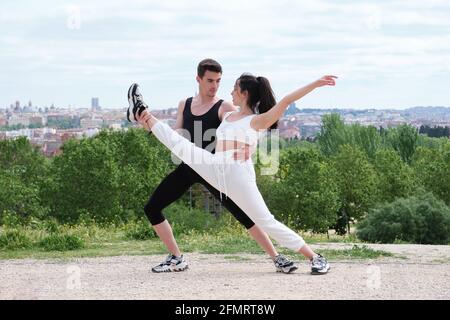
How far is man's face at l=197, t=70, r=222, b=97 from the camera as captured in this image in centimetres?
755

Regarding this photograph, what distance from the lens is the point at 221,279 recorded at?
7.42 meters

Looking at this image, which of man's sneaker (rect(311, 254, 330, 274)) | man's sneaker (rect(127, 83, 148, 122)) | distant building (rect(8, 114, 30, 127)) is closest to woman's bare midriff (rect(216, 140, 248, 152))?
man's sneaker (rect(127, 83, 148, 122))

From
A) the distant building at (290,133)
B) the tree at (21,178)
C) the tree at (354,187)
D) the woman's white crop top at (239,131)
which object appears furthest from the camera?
the distant building at (290,133)

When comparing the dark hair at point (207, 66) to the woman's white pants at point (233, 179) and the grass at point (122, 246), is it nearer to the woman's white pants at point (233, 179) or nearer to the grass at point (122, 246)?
the woman's white pants at point (233, 179)

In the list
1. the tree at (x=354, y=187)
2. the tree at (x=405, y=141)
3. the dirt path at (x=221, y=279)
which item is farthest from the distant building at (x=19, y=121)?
the dirt path at (x=221, y=279)

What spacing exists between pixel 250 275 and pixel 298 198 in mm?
36381

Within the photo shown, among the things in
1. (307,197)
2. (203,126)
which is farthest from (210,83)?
(307,197)

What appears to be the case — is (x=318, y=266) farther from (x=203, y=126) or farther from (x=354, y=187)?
(x=354, y=187)

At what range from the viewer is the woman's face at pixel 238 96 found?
742 cm

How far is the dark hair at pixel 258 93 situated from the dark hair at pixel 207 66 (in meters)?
0.29

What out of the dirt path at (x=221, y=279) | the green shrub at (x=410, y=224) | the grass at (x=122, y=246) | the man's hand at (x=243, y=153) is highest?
the man's hand at (x=243, y=153)

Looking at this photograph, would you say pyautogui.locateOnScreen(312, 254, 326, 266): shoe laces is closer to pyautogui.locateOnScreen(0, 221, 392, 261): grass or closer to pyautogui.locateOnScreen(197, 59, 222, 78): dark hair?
pyautogui.locateOnScreen(0, 221, 392, 261): grass

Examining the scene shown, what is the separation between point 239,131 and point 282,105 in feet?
1.64

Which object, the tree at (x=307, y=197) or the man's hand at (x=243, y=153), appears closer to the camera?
the man's hand at (x=243, y=153)
